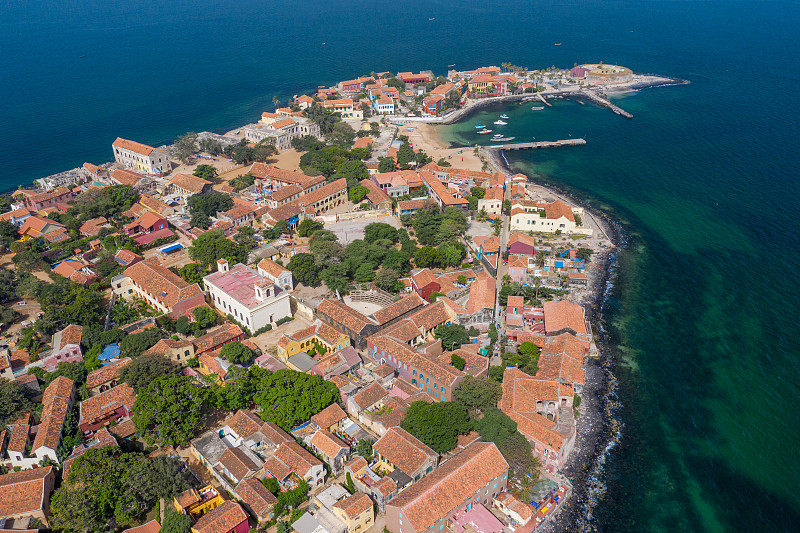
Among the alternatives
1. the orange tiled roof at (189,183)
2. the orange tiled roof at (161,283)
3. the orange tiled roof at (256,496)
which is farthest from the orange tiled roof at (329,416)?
the orange tiled roof at (189,183)

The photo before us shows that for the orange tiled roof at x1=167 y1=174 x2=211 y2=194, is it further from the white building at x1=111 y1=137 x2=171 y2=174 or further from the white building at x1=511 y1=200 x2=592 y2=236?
the white building at x1=511 y1=200 x2=592 y2=236

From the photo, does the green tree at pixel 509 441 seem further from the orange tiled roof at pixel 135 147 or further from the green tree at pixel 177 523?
the orange tiled roof at pixel 135 147

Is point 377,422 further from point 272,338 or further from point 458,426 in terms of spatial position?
point 272,338

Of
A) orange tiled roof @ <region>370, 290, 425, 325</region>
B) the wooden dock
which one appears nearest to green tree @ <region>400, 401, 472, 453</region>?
orange tiled roof @ <region>370, 290, 425, 325</region>

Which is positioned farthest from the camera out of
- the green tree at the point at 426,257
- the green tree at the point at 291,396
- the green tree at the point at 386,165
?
the green tree at the point at 386,165

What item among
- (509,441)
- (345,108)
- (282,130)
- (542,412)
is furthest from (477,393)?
(345,108)

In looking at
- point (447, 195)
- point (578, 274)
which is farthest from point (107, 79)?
point (578, 274)

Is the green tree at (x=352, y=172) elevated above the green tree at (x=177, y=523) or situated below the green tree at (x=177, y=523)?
above
